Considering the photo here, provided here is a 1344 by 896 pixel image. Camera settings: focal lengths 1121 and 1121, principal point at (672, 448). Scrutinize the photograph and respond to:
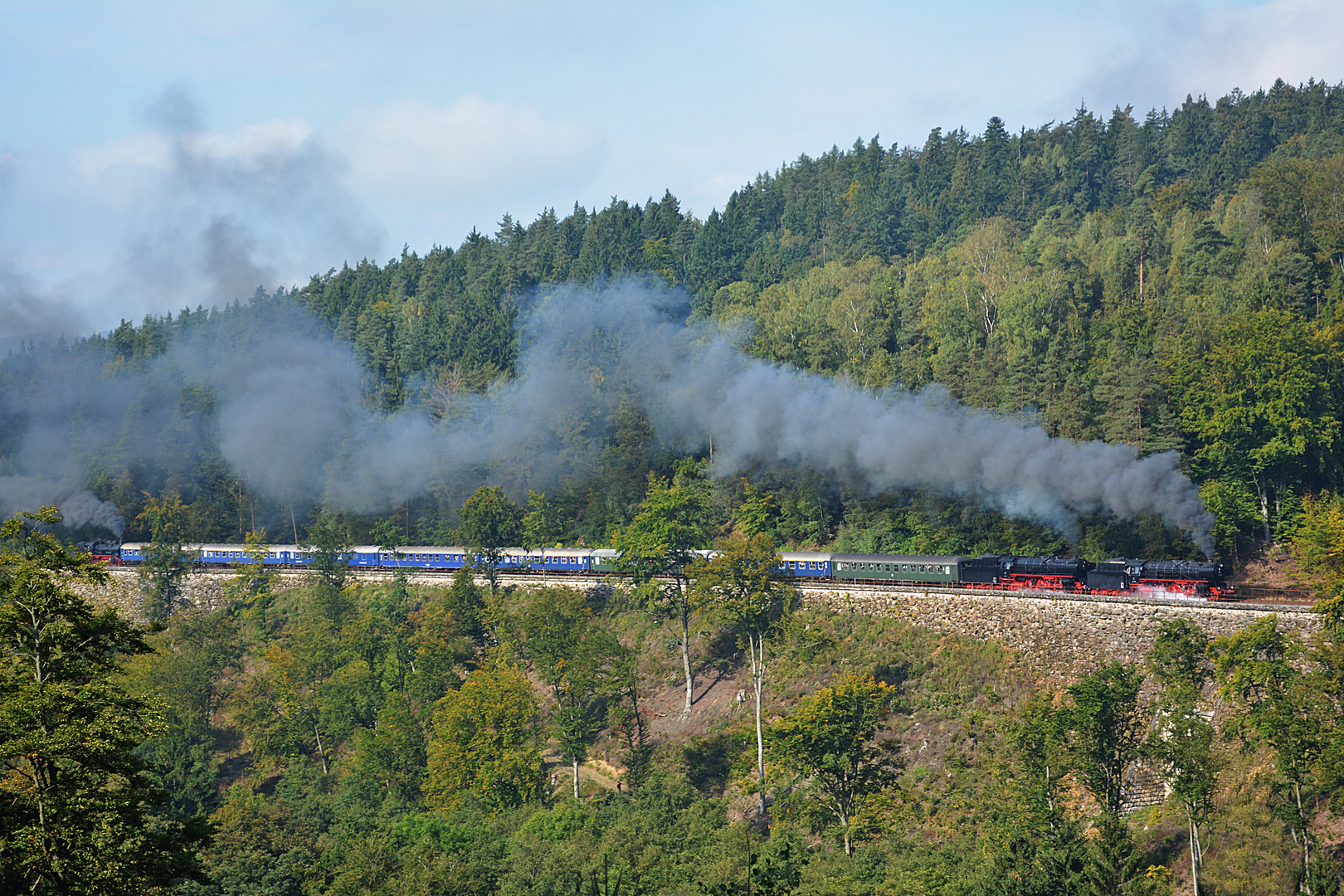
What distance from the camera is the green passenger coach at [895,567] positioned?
64.9 metres

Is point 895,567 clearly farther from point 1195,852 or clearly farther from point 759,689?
point 1195,852

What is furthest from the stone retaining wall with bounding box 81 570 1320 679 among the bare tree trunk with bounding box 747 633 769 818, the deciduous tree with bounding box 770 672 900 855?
the deciduous tree with bounding box 770 672 900 855

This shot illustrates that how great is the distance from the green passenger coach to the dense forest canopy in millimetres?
8537

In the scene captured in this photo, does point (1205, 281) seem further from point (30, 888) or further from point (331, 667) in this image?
point (30, 888)

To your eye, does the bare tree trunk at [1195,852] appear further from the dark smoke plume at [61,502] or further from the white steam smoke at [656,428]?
the dark smoke plume at [61,502]

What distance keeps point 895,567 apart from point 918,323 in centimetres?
3395

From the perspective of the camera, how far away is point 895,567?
67062 mm

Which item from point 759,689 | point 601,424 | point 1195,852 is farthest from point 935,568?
point 601,424

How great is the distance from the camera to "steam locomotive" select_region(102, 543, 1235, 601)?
57406 millimetres

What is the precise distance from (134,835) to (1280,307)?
82575 mm

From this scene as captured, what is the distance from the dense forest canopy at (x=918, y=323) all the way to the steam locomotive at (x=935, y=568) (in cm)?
743

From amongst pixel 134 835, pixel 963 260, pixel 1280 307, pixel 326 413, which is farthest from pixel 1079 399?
pixel 326 413

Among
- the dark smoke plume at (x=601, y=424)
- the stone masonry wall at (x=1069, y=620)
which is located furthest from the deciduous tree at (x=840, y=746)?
the dark smoke plume at (x=601, y=424)

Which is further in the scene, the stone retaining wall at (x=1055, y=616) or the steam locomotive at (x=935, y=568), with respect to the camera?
the steam locomotive at (x=935, y=568)
